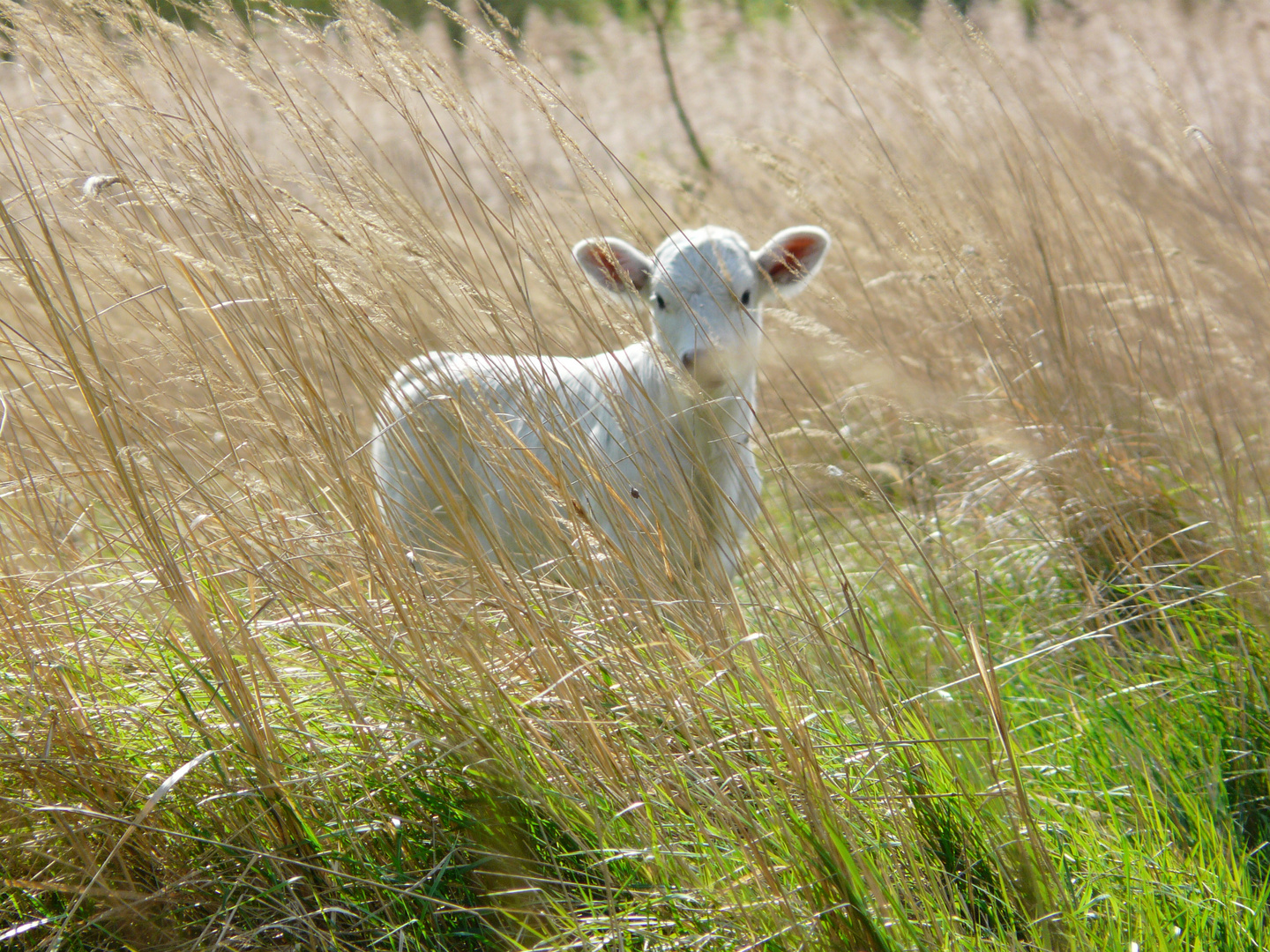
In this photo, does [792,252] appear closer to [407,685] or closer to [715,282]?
[715,282]

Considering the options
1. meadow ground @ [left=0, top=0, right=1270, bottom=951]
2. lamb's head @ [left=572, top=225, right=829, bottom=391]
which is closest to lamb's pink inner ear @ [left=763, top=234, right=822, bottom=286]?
lamb's head @ [left=572, top=225, right=829, bottom=391]

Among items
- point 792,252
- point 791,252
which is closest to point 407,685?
point 791,252

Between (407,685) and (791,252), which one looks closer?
(407,685)

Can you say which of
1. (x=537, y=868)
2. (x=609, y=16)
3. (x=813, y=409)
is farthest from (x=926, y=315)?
(x=609, y=16)

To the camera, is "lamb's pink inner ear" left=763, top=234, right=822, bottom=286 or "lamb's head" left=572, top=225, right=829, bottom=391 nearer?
"lamb's head" left=572, top=225, right=829, bottom=391

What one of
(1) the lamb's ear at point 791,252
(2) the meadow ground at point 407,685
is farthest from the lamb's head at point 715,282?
(2) the meadow ground at point 407,685

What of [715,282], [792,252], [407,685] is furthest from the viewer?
[792,252]

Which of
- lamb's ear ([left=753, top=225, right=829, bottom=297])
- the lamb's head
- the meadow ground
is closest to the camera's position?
the meadow ground

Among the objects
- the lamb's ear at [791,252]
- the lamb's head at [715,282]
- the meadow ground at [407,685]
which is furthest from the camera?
the lamb's ear at [791,252]

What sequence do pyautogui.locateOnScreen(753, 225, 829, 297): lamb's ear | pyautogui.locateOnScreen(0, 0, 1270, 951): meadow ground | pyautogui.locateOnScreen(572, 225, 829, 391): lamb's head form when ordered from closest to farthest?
pyautogui.locateOnScreen(0, 0, 1270, 951): meadow ground, pyautogui.locateOnScreen(572, 225, 829, 391): lamb's head, pyautogui.locateOnScreen(753, 225, 829, 297): lamb's ear

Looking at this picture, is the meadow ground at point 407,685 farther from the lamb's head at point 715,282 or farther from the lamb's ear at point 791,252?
the lamb's ear at point 791,252

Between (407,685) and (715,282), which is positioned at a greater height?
(715,282)

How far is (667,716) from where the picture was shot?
1272mm

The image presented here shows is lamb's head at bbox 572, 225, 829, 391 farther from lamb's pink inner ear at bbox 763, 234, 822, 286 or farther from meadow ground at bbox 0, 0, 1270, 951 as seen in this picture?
meadow ground at bbox 0, 0, 1270, 951
